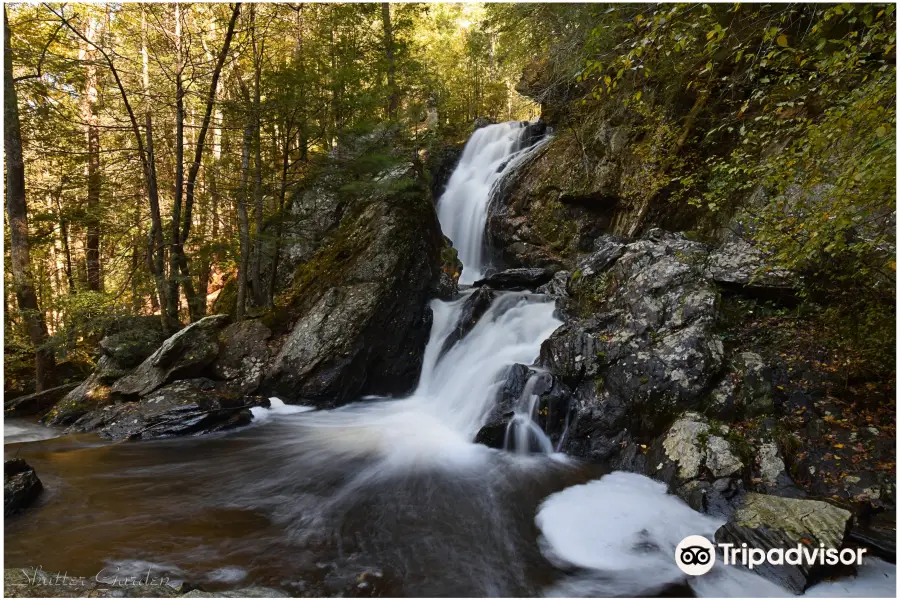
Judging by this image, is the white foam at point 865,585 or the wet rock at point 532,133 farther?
the wet rock at point 532,133

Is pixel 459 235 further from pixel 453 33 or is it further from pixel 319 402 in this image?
pixel 453 33

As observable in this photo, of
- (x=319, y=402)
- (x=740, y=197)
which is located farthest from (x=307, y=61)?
(x=740, y=197)

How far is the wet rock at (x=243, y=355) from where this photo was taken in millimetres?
8875

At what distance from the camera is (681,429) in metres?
5.56

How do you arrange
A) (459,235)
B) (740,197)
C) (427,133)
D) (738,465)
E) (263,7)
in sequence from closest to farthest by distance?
(738,465) → (740,197) → (263,7) → (427,133) → (459,235)

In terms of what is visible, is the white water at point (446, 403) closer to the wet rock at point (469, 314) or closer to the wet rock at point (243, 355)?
the wet rock at point (469, 314)

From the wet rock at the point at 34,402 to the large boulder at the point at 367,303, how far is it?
14.8ft

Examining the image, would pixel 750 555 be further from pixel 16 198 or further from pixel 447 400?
pixel 16 198

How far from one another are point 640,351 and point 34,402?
11.9 metres

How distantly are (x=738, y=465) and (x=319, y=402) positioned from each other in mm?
7426

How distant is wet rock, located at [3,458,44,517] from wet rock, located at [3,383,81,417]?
4.97 meters

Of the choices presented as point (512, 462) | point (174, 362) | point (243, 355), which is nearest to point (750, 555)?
point (512, 462)

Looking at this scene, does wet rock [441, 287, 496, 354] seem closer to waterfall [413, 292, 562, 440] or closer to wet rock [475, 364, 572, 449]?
waterfall [413, 292, 562, 440]

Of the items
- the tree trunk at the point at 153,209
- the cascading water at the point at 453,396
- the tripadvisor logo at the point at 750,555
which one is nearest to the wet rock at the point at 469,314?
the cascading water at the point at 453,396
